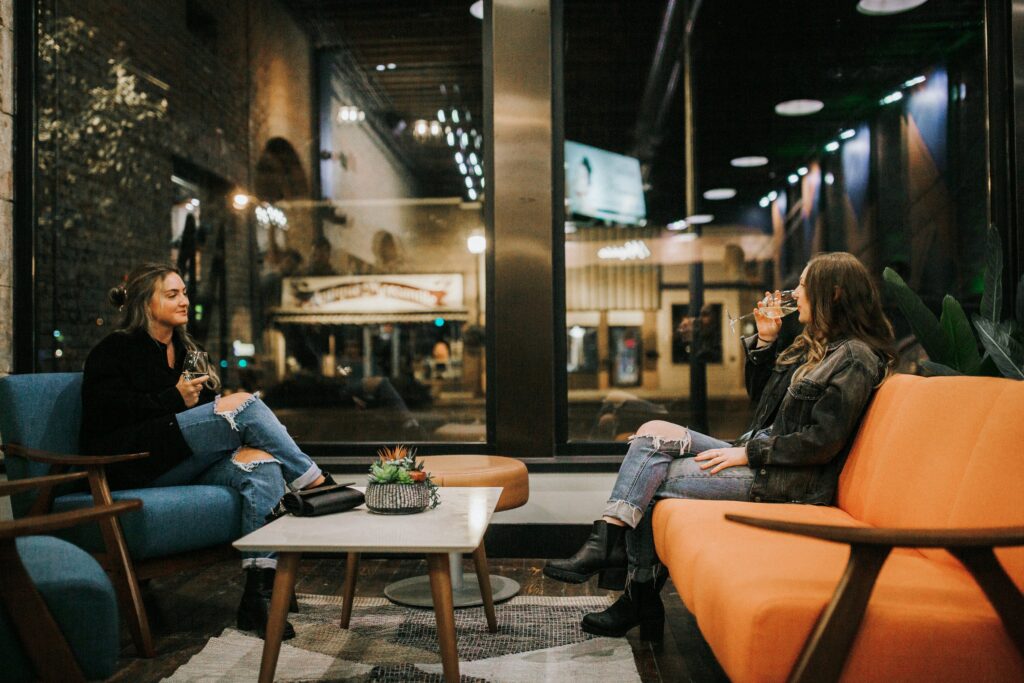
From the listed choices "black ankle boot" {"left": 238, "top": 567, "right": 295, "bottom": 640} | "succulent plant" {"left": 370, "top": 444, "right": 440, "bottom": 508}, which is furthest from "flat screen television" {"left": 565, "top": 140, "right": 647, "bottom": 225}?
"black ankle boot" {"left": 238, "top": 567, "right": 295, "bottom": 640}

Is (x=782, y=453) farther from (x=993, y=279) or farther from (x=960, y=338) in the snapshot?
(x=993, y=279)

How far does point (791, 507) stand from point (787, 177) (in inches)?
106

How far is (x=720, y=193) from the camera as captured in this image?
4.70 m

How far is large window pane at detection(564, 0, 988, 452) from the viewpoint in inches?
171

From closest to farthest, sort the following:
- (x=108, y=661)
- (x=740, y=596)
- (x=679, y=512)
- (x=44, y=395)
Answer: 1. (x=740, y=596)
2. (x=108, y=661)
3. (x=679, y=512)
4. (x=44, y=395)

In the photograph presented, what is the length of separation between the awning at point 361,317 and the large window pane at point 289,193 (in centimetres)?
1

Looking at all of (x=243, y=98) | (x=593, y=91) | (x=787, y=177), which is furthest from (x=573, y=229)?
(x=243, y=98)

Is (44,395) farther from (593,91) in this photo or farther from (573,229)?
(593,91)

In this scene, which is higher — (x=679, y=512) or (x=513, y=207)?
(x=513, y=207)

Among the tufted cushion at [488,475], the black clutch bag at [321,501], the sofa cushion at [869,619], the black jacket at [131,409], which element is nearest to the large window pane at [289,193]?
the tufted cushion at [488,475]

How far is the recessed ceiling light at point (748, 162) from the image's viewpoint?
15.6 ft

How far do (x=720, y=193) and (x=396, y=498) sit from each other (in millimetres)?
3124

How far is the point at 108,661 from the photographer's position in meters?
1.72

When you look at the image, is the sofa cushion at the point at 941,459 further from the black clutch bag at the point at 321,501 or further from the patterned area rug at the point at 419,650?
the black clutch bag at the point at 321,501
